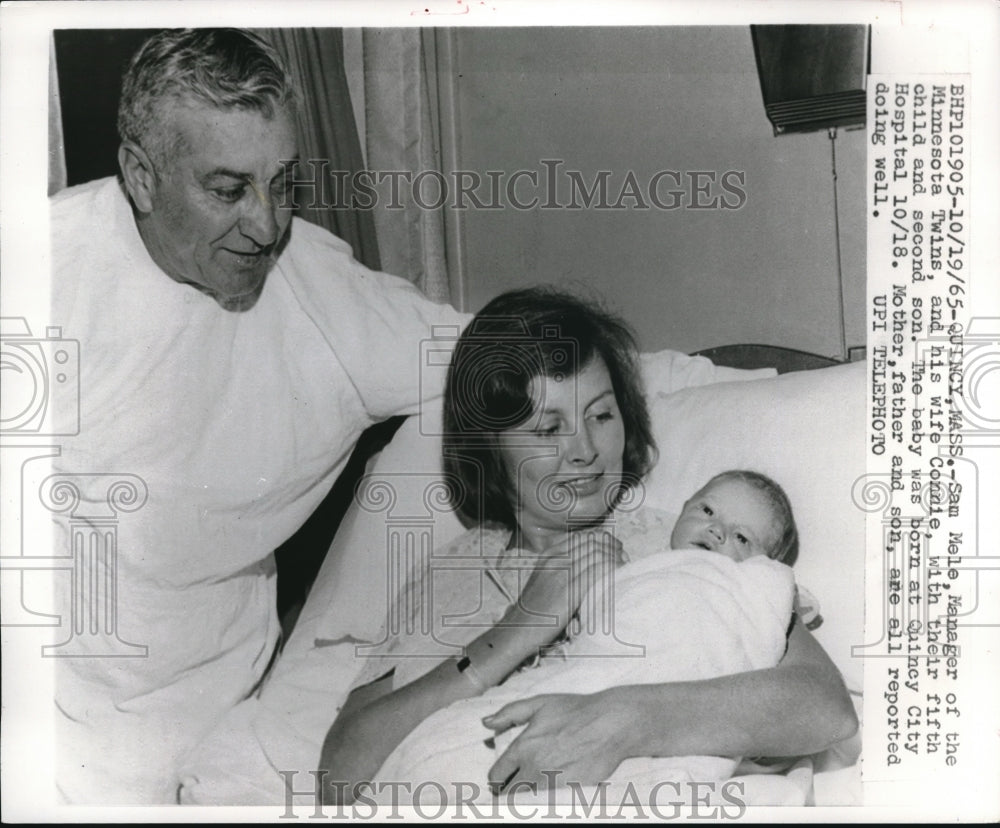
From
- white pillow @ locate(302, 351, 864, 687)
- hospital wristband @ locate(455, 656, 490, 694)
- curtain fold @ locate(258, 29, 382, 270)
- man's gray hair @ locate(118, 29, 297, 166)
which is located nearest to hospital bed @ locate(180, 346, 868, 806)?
white pillow @ locate(302, 351, 864, 687)

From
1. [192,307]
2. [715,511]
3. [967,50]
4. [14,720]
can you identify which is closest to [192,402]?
[192,307]

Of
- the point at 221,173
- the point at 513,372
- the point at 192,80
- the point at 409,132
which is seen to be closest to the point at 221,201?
the point at 221,173

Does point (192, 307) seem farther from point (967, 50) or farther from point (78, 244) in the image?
point (967, 50)

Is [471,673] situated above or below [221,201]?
below

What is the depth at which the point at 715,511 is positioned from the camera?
1.60 m

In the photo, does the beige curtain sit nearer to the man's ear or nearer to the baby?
the man's ear

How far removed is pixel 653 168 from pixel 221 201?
608mm

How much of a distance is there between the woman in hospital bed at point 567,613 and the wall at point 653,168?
0.23 feet

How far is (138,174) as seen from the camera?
1.60 meters

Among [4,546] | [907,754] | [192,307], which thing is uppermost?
[192,307]

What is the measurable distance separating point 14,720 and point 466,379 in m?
0.81

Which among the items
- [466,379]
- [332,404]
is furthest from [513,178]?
[332,404]

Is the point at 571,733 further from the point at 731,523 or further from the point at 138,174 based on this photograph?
the point at 138,174

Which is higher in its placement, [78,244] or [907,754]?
[78,244]
